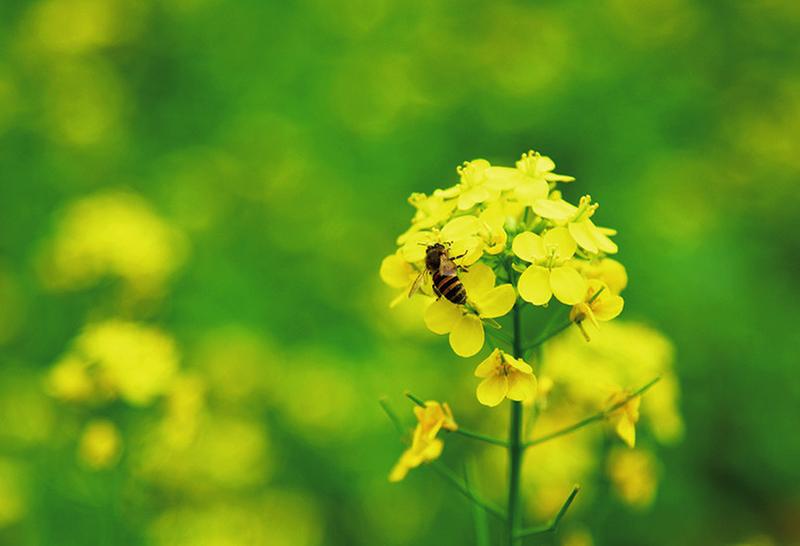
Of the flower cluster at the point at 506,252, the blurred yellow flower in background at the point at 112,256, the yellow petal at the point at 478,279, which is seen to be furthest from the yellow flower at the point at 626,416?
the blurred yellow flower in background at the point at 112,256

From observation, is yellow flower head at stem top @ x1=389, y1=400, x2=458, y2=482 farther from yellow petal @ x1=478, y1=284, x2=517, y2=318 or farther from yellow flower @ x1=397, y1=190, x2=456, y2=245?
yellow flower @ x1=397, y1=190, x2=456, y2=245

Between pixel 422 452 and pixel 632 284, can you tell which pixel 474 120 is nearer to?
pixel 632 284

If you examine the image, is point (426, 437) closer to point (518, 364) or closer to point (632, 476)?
point (518, 364)

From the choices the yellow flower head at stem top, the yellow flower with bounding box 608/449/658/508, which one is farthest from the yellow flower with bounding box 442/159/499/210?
the yellow flower with bounding box 608/449/658/508

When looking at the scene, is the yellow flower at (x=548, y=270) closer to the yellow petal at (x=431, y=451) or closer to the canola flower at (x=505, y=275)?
the canola flower at (x=505, y=275)

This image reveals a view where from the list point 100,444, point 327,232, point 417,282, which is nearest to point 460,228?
point 417,282

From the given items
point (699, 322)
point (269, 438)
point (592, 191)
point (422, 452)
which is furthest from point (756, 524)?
point (422, 452)
